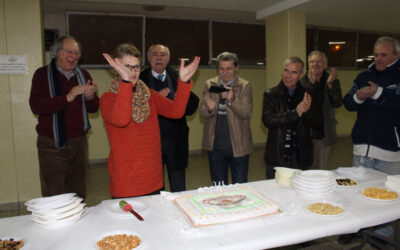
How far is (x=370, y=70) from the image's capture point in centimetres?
249

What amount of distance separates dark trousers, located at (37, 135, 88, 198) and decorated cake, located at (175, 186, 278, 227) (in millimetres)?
1354

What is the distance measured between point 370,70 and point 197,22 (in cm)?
384

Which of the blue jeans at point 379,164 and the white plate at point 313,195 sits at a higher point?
the white plate at point 313,195

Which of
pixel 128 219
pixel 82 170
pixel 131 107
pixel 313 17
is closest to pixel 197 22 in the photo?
pixel 313 17

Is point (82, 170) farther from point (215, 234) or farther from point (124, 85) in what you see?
point (215, 234)

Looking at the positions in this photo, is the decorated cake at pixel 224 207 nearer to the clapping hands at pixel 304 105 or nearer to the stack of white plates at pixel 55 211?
the stack of white plates at pixel 55 211

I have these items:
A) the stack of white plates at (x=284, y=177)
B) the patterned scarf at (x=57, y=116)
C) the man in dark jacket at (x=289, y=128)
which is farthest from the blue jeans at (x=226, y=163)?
the patterned scarf at (x=57, y=116)

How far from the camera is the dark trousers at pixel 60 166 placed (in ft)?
7.87

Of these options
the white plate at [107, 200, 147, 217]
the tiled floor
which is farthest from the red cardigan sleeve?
the tiled floor

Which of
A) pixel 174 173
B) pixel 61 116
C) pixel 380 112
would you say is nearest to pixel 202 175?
pixel 174 173

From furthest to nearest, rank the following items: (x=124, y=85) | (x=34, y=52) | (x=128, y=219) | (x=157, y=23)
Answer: (x=157, y=23) → (x=34, y=52) → (x=124, y=85) → (x=128, y=219)

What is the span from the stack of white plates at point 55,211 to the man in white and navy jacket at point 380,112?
214 cm

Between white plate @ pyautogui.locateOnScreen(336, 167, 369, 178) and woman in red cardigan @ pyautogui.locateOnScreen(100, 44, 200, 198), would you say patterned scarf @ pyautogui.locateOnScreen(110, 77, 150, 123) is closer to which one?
woman in red cardigan @ pyautogui.locateOnScreen(100, 44, 200, 198)

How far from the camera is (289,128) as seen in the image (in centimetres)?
238
